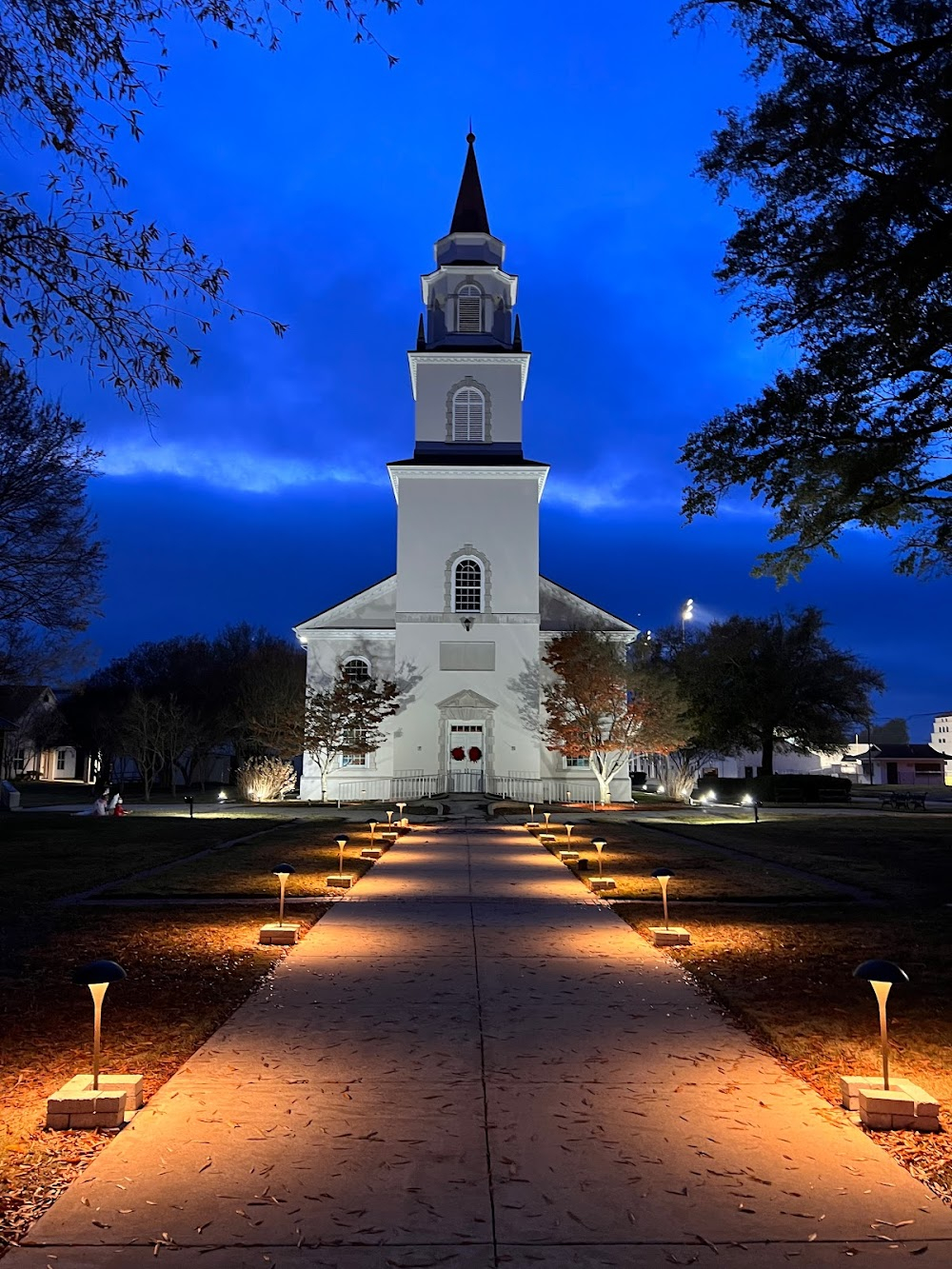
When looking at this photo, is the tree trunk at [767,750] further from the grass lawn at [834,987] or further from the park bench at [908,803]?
the grass lawn at [834,987]

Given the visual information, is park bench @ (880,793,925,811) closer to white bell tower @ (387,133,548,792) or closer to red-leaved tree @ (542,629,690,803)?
red-leaved tree @ (542,629,690,803)

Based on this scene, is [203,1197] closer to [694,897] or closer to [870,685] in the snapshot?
[694,897]

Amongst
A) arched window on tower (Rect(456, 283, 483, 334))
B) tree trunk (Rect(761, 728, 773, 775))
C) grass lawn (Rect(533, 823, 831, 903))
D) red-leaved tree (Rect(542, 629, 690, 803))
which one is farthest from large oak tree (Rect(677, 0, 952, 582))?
tree trunk (Rect(761, 728, 773, 775))

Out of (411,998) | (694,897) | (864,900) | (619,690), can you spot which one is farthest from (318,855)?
(619,690)

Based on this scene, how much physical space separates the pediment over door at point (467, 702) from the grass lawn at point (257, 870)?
14771mm

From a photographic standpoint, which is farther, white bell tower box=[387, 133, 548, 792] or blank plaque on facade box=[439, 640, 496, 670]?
blank plaque on facade box=[439, 640, 496, 670]

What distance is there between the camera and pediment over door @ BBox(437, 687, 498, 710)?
128ft

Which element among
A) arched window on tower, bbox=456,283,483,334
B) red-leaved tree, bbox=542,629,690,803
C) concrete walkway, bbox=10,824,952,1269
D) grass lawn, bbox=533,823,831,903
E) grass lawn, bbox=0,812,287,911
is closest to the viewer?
concrete walkway, bbox=10,824,952,1269

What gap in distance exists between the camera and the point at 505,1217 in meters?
4.06

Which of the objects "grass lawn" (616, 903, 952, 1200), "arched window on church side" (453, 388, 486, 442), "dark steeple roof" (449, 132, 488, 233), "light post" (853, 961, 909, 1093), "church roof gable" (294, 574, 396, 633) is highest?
"dark steeple roof" (449, 132, 488, 233)

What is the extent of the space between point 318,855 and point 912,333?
1339cm

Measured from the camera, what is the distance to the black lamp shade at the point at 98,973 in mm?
5477

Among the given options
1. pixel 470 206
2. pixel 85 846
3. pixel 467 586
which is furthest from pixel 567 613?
pixel 85 846

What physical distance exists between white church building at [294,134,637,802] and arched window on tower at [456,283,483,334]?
5cm
